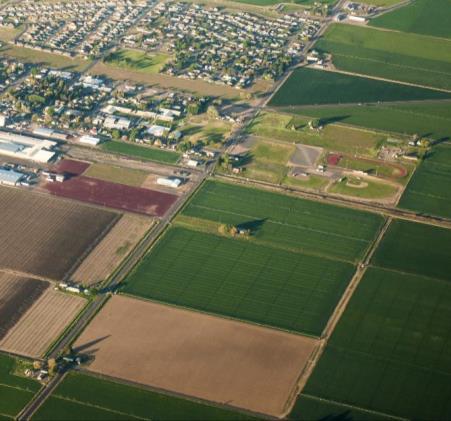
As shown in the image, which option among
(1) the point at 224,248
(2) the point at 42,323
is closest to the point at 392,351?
(1) the point at 224,248

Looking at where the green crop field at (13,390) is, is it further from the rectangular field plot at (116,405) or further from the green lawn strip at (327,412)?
the green lawn strip at (327,412)

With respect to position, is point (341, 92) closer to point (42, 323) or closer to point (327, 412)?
point (42, 323)

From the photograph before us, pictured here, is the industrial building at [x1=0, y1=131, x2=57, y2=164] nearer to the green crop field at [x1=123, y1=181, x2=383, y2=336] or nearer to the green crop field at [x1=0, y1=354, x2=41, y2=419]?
the green crop field at [x1=123, y1=181, x2=383, y2=336]

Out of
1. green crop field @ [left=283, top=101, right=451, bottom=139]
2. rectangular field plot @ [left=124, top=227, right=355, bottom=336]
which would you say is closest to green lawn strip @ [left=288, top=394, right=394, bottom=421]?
rectangular field plot @ [left=124, top=227, right=355, bottom=336]

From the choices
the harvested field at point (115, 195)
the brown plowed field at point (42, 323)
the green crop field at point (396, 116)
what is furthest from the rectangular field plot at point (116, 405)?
the green crop field at point (396, 116)

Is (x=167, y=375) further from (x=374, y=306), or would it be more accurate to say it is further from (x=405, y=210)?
(x=405, y=210)
